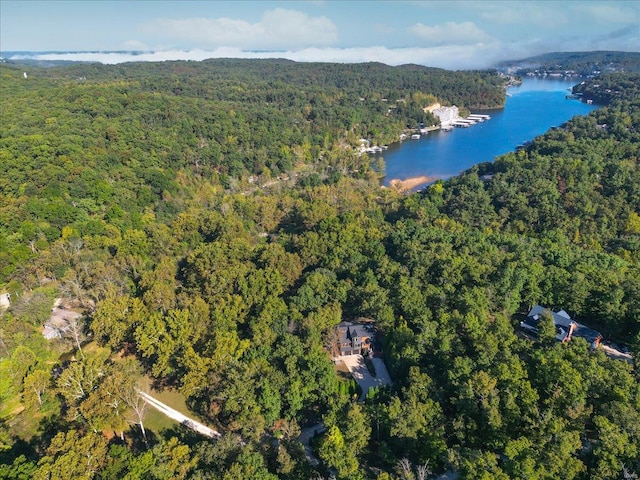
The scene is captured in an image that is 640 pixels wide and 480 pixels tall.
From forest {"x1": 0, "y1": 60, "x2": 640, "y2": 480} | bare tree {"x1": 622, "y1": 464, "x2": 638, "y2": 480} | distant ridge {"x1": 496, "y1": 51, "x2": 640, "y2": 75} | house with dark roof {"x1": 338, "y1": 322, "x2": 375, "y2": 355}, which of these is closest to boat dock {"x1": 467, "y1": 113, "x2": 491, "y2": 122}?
forest {"x1": 0, "y1": 60, "x2": 640, "y2": 480}

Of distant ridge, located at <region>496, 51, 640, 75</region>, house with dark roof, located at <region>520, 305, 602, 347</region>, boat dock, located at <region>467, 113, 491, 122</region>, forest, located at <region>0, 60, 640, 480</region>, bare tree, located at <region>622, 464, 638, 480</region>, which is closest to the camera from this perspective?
bare tree, located at <region>622, 464, 638, 480</region>

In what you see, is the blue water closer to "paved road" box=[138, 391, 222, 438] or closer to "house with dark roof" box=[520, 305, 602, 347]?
"house with dark roof" box=[520, 305, 602, 347]

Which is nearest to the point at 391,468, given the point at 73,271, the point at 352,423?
the point at 352,423

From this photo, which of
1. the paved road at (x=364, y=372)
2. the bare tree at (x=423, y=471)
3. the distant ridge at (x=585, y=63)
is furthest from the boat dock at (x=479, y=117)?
the bare tree at (x=423, y=471)

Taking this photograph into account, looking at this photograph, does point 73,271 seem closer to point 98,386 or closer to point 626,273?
point 98,386

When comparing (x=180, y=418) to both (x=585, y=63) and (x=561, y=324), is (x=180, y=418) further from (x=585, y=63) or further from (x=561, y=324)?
(x=585, y=63)

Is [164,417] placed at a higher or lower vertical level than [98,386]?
lower

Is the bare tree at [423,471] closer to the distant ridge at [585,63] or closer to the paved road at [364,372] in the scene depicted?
the paved road at [364,372]
